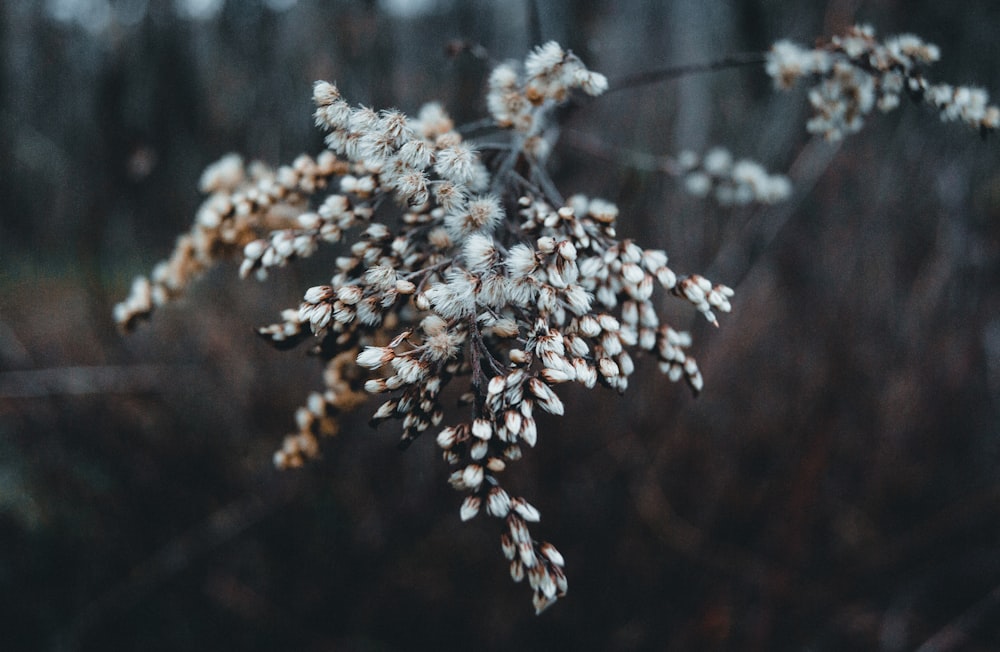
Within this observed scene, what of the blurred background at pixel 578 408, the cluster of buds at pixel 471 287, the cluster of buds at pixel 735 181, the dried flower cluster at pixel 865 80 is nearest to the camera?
the cluster of buds at pixel 471 287

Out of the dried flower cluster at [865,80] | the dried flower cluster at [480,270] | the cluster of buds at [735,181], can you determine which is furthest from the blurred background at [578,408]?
the dried flower cluster at [480,270]

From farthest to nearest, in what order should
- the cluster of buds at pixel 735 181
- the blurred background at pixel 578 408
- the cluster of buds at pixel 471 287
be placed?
the blurred background at pixel 578 408
the cluster of buds at pixel 735 181
the cluster of buds at pixel 471 287

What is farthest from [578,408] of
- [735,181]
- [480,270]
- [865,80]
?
[480,270]

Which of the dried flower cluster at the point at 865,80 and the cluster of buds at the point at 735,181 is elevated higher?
the cluster of buds at the point at 735,181

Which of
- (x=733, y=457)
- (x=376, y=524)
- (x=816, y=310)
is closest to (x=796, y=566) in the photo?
(x=733, y=457)

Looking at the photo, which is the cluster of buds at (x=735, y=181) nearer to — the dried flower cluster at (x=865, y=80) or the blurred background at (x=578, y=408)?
the dried flower cluster at (x=865, y=80)

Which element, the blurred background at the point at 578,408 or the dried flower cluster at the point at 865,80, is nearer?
the dried flower cluster at the point at 865,80
